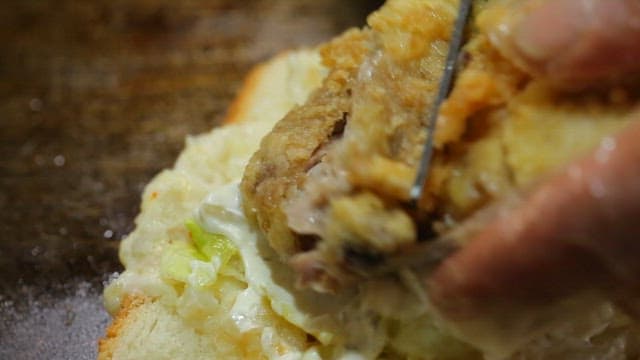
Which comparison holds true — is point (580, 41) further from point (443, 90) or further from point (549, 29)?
point (443, 90)

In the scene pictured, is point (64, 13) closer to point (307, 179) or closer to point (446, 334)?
point (307, 179)

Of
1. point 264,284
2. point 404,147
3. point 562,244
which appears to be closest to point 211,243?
point 264,284

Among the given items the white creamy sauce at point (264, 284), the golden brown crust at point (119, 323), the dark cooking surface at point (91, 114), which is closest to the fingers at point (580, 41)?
the white creamy sauce at point (264, 284)

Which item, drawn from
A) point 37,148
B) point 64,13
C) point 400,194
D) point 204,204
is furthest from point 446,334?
point 64,13

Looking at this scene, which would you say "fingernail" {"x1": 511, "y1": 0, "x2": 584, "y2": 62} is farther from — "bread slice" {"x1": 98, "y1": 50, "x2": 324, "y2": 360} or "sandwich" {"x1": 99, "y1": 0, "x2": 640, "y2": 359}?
"bread slice" {"x1": 98, "y1": 50, "x2": 324, "y2": 360}

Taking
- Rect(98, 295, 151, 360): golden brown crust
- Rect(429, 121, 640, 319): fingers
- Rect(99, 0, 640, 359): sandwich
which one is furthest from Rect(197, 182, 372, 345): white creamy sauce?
Rect(429, 121, 640, 319): fingers

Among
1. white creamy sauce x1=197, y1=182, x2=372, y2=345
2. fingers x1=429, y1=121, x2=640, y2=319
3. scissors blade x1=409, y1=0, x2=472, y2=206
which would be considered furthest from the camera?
white creamy sauce x1=197, y1=182, x2=372, y2=345
